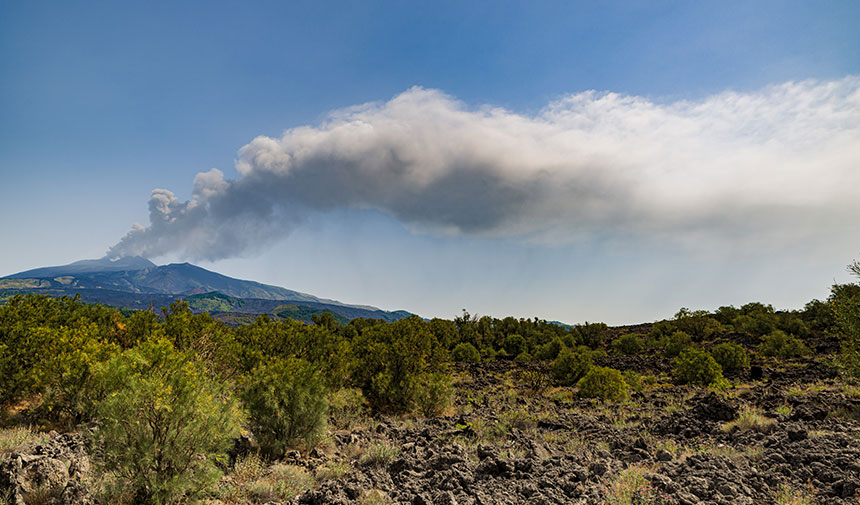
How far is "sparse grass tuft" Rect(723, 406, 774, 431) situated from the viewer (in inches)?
382

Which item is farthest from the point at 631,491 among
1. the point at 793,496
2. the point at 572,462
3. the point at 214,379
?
the point at 214,379

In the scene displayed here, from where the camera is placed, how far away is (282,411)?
980cm

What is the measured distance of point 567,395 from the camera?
2006cm

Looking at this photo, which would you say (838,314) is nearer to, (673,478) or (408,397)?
(673,478)

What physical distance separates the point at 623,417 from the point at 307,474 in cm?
1088

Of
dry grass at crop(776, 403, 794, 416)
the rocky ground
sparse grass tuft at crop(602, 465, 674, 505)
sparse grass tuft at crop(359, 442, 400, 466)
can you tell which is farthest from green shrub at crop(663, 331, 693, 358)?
sparse grass tuft at crop(359, 442, 400, 466)

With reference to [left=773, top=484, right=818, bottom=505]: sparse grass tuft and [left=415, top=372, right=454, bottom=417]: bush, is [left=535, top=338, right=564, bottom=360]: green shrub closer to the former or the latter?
[left=415, top=372, right=454, bottom=417]: bush

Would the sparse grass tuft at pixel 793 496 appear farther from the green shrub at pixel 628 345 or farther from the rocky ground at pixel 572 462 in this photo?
the green shrub at pixel 628 345

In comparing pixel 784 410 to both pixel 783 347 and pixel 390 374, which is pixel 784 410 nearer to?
pixel 390 374

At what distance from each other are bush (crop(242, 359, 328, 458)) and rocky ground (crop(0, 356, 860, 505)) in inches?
23.5

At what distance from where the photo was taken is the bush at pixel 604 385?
725 inches

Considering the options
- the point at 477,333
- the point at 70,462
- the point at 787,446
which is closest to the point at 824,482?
the point at 787,446

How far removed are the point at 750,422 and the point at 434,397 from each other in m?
10.9

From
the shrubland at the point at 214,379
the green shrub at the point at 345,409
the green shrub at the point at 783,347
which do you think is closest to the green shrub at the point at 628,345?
the shrubland at the point at 214,379
